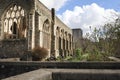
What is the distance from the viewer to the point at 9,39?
23969mm

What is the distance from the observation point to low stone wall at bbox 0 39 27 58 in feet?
77.0

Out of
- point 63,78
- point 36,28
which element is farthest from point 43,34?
point 63,78

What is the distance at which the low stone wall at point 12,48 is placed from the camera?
77.0ft

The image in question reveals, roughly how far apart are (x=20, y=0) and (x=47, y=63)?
1753 cm

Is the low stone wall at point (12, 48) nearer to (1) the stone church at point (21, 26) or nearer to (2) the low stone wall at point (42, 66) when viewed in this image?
(1) the stone church at point (21, 26)

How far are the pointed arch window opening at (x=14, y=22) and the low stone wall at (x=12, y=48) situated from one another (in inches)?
37.4

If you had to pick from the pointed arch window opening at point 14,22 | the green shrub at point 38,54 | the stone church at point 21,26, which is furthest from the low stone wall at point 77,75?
the pointed arch window opening at point 14,22

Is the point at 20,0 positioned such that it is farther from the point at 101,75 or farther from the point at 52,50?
the point at 101,75

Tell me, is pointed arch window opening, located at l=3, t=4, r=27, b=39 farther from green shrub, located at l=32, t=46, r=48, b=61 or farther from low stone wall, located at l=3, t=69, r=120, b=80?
low stone wall, located at l=3, t=69, r=120, b=80

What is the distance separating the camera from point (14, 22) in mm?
27547

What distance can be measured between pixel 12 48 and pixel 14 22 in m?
4.85

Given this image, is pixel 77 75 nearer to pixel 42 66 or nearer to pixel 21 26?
pixel 42 66

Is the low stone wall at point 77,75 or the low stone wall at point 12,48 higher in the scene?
the low stone wall at point 12,48

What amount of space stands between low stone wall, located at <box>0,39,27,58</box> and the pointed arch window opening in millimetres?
950
